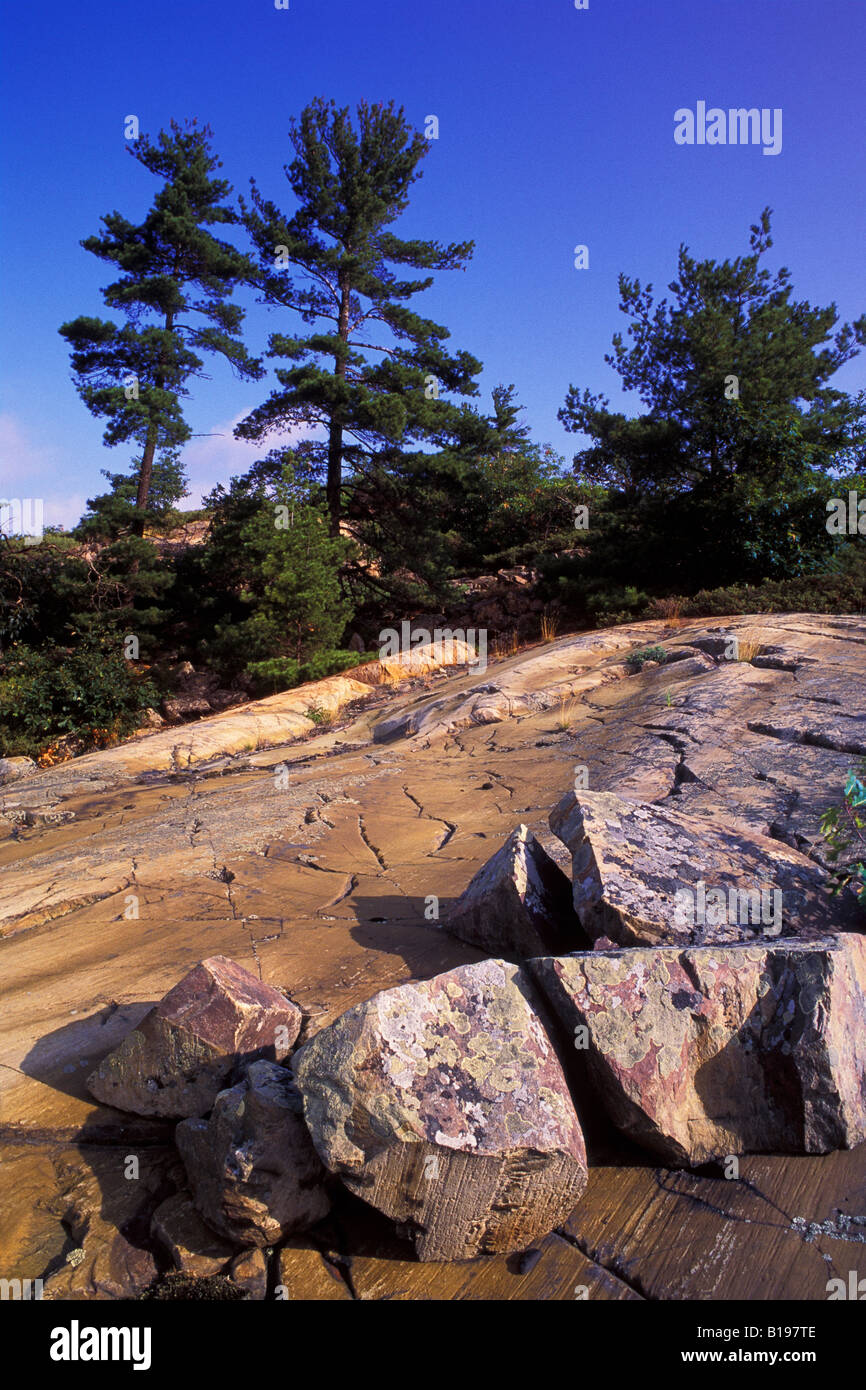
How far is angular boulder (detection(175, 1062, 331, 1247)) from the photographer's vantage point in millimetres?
2561

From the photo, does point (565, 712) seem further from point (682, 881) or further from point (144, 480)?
point (144, 480)

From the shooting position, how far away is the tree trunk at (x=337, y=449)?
690 inches

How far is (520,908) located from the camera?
3672 mm

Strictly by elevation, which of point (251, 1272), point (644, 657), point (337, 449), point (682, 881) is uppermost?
point (337, 449)

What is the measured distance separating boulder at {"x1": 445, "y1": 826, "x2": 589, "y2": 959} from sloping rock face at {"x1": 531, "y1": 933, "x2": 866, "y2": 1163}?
80 cm

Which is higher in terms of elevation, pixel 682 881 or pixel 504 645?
pixel 504 645

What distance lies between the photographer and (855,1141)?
2758 millimetres

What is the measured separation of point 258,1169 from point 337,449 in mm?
17274

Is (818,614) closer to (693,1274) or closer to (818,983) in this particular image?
(818,983)

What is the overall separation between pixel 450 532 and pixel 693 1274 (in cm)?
2006

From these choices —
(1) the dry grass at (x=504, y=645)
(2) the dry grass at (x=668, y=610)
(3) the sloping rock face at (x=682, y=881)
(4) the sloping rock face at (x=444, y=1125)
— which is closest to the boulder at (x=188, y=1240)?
(4) the sloping rock face at (x=444, y=1125)

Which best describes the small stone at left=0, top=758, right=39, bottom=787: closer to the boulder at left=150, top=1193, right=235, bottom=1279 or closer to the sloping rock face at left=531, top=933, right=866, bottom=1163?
the boulder at left=150, top=1193, right=235, bottom=1279

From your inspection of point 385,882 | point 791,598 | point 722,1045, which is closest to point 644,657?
point 791,598

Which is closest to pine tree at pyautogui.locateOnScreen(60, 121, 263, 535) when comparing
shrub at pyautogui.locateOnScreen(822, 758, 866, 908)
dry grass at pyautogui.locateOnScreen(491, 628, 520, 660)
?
dry grass at pyautogui.locateOnScreen(491, 628, 520, 660)
